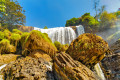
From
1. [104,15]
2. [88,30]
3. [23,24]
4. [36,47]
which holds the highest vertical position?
[104,15]

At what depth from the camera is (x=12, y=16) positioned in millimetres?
16266

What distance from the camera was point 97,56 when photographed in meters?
4.21

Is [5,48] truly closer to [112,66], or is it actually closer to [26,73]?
[26,73]

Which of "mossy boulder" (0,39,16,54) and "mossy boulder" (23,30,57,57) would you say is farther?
"mossy boulder" (0,39,16,54)

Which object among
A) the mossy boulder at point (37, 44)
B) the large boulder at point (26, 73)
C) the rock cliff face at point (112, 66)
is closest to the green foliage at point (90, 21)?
the rock cliff face at point (112, 66)

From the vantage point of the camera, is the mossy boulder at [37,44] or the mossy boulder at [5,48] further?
the mossy boulder at [5,48]

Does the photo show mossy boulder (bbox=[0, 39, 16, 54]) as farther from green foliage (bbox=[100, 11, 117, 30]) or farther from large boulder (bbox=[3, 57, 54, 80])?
green foliage (bbox=[100, 11, 117, 30])

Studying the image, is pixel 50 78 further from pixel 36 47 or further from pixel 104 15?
pixel 104 15

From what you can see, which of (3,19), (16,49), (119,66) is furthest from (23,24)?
(119,66)

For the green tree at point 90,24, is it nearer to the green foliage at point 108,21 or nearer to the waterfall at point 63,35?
the green foliage at point 108,21

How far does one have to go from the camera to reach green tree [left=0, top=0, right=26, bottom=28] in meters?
15.4

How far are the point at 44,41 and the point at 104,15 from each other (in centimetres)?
1966

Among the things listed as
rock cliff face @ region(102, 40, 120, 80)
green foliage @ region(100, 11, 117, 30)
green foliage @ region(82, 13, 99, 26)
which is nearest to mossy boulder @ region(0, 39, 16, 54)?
rock cliff face @ region(102, 40, 120, 80)

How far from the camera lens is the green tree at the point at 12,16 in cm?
1535
